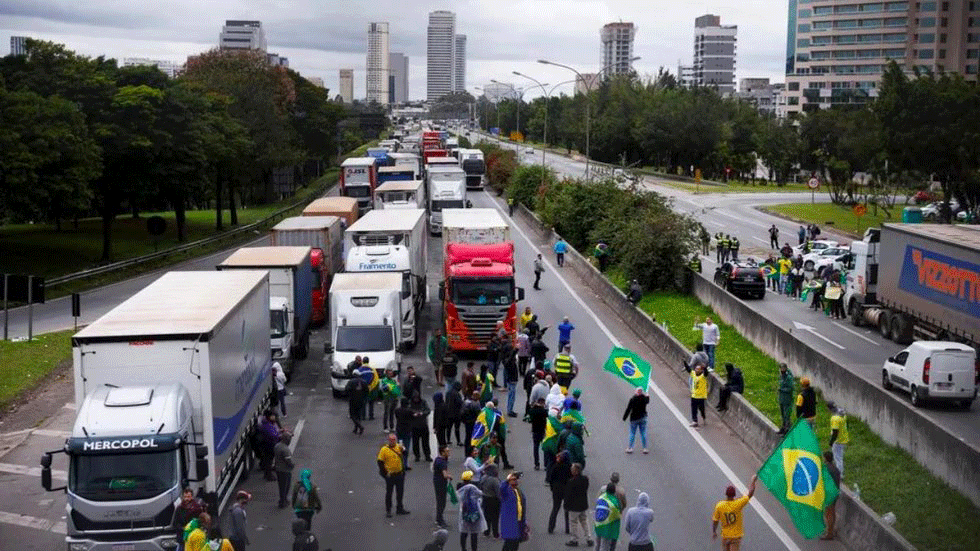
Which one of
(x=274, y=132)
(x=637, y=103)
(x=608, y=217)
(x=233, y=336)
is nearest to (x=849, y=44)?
(x=637, y=103)

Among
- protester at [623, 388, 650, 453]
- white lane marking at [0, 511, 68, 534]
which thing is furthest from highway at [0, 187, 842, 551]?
protester at [623, 388, 650, 453]

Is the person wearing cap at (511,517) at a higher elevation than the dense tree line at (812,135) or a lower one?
lower

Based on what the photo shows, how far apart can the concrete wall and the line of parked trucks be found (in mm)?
4762

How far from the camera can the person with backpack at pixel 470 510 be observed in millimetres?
16656

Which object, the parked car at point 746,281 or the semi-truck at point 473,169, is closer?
the parked car at point 746,281

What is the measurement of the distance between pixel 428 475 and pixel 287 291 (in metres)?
11.3

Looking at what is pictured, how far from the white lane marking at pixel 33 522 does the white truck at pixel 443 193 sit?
45.0 metres

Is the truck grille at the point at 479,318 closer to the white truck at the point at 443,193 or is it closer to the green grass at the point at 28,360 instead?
the green grass at the point at 28,360

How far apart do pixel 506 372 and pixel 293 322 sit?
25.4 ft

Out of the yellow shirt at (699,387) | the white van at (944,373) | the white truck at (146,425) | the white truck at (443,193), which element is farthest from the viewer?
the white truck at (443,193)

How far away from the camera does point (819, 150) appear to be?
9512 cm

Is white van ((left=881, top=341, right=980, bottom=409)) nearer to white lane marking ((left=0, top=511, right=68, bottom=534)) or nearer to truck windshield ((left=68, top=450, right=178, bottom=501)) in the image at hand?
truck windshield ((left=68, top=450, right=178, bottom=501))

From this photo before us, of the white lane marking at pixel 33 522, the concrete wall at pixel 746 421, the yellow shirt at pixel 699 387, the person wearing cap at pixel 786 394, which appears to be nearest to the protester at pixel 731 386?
the concrete wall at pixel 746 421

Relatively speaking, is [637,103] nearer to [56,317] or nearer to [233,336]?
[56,317]
